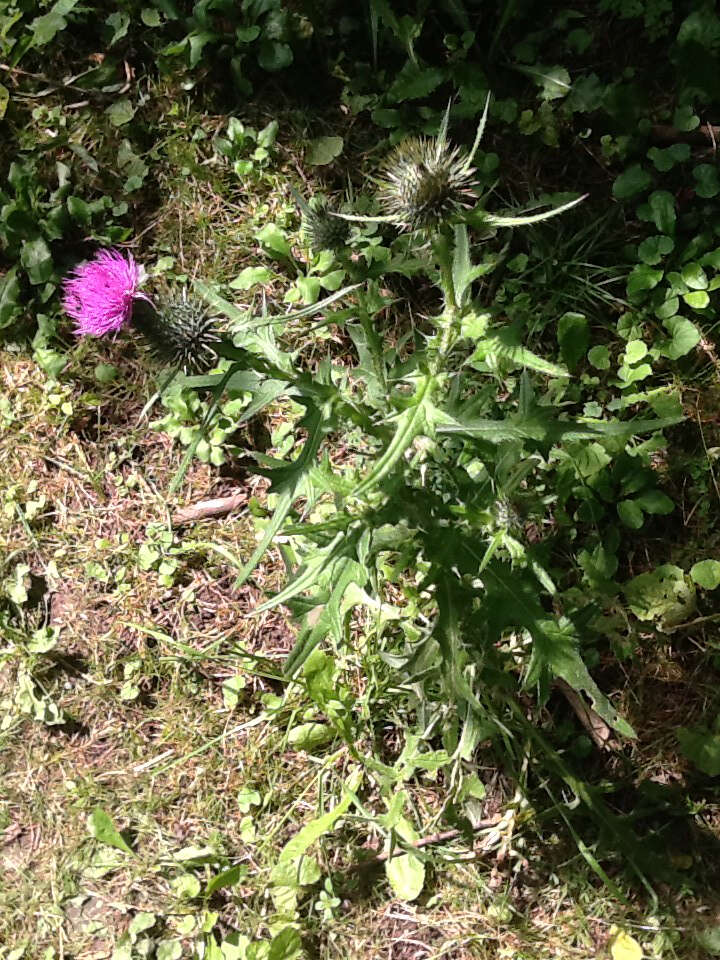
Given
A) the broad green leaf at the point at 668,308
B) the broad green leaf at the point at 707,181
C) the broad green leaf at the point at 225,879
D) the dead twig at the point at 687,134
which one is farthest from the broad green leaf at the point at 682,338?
the broad green leaf at the point at 225,879

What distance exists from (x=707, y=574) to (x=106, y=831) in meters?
2.03

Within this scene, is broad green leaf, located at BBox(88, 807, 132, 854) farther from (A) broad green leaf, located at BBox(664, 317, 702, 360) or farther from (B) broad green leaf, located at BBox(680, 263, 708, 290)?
(B) broad green leaf, located at BBox(680, 263, 708, 290)

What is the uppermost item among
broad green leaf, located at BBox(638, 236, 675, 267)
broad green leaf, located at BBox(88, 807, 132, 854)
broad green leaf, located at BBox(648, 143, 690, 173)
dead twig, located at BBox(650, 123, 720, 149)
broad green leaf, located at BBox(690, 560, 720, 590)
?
dead twig, located at BBox(650, 123, 720, 149)

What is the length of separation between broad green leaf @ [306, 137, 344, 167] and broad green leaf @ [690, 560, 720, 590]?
1.82 metres

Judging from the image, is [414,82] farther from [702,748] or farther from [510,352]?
[702,748]

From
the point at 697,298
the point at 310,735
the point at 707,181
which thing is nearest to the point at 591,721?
the point at 310,735

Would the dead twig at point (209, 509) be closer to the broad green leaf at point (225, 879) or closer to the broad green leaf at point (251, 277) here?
the broad green leaf at point (251, 277)

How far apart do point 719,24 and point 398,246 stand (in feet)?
3.90

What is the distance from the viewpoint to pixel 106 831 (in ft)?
9.32

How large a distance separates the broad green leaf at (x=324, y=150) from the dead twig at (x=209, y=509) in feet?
3.87

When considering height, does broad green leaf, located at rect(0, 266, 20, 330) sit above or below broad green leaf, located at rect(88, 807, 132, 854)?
above

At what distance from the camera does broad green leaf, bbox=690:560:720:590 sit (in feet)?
8.37

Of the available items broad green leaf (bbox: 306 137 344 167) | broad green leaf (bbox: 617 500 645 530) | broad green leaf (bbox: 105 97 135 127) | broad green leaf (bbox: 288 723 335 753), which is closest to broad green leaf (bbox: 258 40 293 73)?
broad green leaf (bbox: 306 137 344 167)

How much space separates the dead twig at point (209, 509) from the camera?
120 inches
